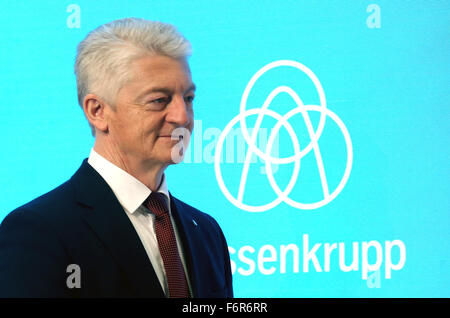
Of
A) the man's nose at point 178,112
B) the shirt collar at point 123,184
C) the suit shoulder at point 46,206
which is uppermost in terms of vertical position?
the man's nose at point 178,112

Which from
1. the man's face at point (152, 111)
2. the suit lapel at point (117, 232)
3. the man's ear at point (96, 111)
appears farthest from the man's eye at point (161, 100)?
the suit lapel at point (117, 232)

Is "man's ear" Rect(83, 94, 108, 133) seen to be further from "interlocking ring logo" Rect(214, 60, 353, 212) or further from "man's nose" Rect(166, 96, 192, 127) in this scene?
"interlocking ring logo" Rect(214, 60, 353, 212)

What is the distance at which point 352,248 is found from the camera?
2.26 metres

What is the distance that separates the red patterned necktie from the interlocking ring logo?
0.85 metres

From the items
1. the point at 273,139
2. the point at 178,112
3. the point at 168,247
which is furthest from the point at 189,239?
the point at 273,139

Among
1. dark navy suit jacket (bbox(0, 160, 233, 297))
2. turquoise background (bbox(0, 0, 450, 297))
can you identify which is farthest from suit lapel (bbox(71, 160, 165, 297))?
turquoise background (bbox(0, 0, 450, 297))

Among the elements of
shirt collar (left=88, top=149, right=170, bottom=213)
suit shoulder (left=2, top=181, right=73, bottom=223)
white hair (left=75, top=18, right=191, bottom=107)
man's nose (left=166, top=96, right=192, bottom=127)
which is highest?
white hair (left=75, top=18, right=191, bottom=107)

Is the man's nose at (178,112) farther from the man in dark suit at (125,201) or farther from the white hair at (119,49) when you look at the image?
the white hair at (119,49)

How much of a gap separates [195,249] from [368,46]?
133 cm

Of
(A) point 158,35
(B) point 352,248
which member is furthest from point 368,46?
(A) point 158,35

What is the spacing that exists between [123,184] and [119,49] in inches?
13.1

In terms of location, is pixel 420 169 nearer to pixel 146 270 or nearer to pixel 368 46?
pixel 368 46

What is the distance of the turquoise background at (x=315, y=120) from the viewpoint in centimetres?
215

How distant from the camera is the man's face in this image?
54.3 inches
